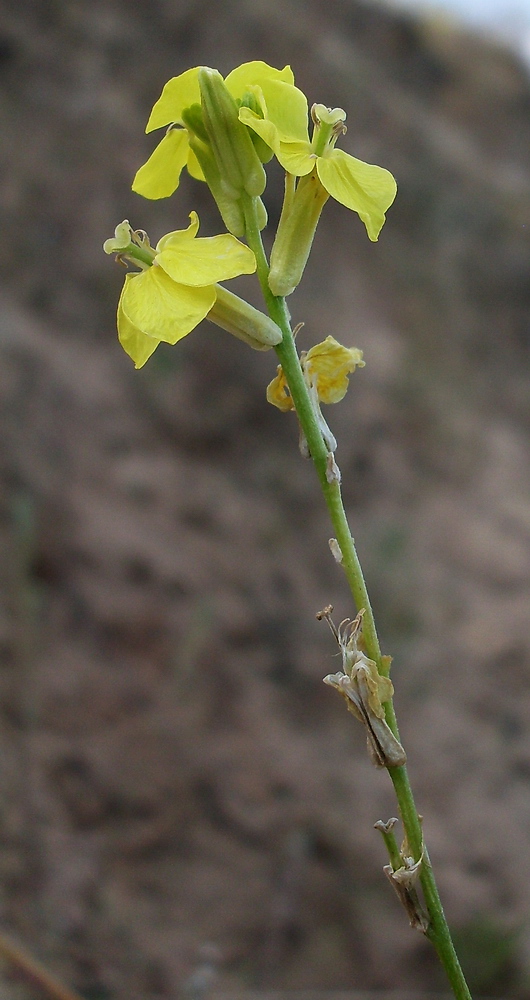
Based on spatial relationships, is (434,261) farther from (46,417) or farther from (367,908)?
(367,908)

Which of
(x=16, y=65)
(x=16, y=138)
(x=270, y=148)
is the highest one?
(x=16, y=65)

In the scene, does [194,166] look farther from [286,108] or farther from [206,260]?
[206,260]

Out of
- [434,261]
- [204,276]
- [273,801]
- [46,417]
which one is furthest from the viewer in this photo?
[434,261]

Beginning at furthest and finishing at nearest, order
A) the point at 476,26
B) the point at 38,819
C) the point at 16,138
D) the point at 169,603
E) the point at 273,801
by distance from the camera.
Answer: the point at 476,26, the point at 16,138, the point at 169,603, the point at 273,801, the point at 38,819

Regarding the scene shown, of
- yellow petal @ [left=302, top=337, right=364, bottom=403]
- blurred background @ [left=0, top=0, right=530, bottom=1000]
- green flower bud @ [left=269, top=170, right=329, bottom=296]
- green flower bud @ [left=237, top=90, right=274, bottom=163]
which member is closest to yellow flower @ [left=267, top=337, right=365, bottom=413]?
yellow petal @ [left=302, top=337, right=364, bottom=403]

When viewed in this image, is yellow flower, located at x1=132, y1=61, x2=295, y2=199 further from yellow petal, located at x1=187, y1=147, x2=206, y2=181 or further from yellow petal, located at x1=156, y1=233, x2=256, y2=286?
yellow petal, located at x1=156, y1=233, x2=256, y2=286

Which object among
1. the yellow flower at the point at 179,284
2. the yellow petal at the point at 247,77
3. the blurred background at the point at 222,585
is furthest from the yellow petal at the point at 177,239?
the blurred background at the point at 222,585

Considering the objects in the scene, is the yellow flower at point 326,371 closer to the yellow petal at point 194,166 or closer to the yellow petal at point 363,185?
the yellow petal at point 363,185

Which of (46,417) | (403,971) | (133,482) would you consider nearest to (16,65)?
(46,417)
